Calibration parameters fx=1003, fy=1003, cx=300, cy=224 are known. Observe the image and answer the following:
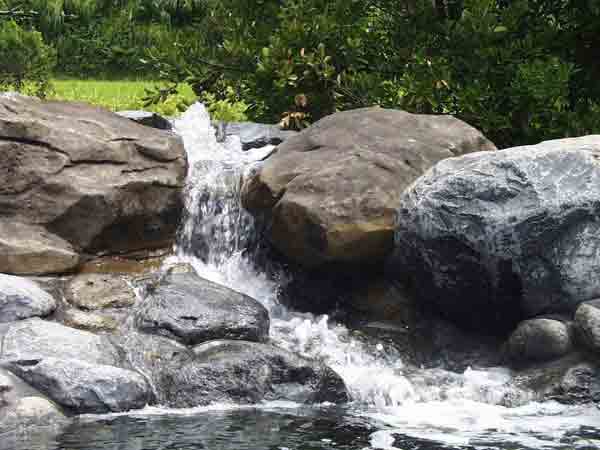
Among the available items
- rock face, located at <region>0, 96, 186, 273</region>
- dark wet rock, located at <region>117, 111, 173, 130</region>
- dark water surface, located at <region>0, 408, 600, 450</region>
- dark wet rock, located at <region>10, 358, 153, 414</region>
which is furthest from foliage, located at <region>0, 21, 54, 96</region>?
dark water surface, located at <region>0, 408, 600, 450</region>

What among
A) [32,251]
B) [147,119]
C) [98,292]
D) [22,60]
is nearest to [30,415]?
[98,292]

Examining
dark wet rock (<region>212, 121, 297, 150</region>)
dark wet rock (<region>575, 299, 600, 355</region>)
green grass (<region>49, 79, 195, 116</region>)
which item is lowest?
dark wet rock (<region>575, 299, 600, 355</region>)

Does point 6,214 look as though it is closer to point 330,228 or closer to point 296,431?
point 330,228

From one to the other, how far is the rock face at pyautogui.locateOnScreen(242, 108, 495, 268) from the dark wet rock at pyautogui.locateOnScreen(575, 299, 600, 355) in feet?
5.85

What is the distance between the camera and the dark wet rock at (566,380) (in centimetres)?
721

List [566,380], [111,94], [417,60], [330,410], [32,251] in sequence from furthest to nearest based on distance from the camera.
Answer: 1. [111,94]
2. [417,60]
3. [32,251]
4. [566,380]
5. [330,410]

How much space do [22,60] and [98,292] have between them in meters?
9.96

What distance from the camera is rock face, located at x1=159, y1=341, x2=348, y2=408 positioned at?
22.9 ft

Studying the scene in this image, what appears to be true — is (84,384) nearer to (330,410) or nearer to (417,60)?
(330,410)

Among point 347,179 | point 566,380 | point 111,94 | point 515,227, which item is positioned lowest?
point 566,380

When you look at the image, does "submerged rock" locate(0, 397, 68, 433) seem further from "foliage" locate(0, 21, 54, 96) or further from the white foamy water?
"foliage" locate(0, 21, 54, 96)

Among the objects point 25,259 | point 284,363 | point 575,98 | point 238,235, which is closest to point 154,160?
point 238,235

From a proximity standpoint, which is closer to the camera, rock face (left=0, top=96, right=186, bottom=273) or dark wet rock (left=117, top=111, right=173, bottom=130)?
rock face (left=0, top=96, right=186, bottom=273)

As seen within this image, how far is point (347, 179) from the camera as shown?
28.7ft
